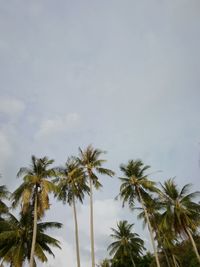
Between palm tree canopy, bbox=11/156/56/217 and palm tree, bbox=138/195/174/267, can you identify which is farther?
palm tree, bbox=138/195/174/267

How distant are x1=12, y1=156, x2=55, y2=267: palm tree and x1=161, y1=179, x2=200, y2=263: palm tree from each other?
597 inches

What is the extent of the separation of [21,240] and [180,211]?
62.2ft

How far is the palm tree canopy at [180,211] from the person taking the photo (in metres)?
34.1

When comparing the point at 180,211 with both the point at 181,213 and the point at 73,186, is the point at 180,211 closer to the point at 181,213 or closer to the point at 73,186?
the point at 181,213

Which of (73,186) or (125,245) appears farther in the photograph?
(125,245)

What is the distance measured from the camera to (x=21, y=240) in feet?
101

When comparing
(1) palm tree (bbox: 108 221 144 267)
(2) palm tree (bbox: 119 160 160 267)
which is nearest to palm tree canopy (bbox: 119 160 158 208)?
(2) palm tree (bbox: 119 160 160 267)

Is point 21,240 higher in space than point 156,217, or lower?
lower

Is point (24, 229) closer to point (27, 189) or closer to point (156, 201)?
point (27, 189)

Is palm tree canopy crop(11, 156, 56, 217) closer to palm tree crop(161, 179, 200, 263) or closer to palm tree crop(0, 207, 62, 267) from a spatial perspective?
palm tree crop(0, 207, 62, 267)

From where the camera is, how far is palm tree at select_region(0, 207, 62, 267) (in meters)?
29.9

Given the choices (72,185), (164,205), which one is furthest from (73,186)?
(164,205)

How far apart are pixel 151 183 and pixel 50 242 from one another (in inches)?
592

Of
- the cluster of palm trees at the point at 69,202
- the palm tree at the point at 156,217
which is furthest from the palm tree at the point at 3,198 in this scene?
the palm tree at the point at 156,217
